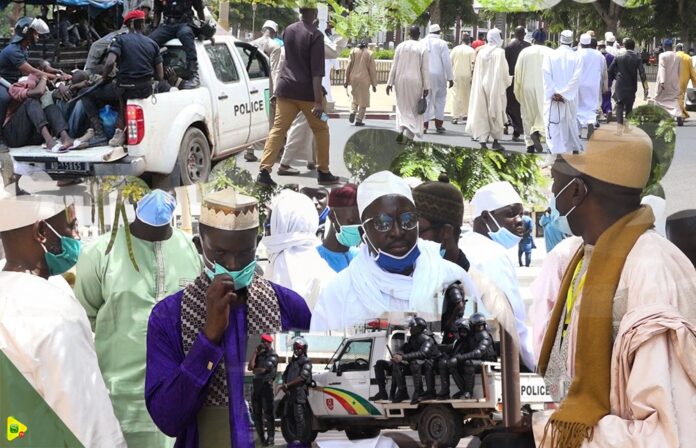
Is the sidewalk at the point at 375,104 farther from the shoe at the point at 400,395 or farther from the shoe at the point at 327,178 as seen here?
the shoe at the point at 400,395

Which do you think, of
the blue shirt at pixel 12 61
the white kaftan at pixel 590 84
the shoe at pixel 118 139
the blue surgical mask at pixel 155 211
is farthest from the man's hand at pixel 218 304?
the blue shirt at pixel 12 61

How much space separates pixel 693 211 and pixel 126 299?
1.86 m

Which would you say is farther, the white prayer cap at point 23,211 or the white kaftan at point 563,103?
the white kaftan at point 563,103

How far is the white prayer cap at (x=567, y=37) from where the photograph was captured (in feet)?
13.6

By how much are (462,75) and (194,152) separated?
2039mm

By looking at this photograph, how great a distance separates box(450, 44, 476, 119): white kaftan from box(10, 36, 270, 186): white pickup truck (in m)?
0.90

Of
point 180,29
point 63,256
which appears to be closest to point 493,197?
point 63,256

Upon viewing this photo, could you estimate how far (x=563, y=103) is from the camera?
4.06m

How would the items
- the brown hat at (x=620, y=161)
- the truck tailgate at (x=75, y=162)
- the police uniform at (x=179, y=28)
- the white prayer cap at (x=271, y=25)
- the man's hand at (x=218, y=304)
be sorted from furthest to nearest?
the truck tailgate at (x=75, y=162), the police uniform at (x=179, y=28), the white prayer cap at (x=271, y=25), the man's hand at (x=218, y=304), the brown hat at (x=620, y=161)

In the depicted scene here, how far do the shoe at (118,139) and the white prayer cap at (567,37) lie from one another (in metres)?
2.81

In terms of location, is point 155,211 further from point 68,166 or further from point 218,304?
point 68,166

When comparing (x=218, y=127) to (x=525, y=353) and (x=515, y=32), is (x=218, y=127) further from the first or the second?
(x=525, y=353)

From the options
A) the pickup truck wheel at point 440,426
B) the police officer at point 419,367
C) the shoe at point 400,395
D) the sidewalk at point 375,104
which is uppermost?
the sidewalk at point 375,104

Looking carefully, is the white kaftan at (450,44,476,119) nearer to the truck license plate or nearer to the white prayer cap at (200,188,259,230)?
the white prayer cap at (200,188,259,230)
